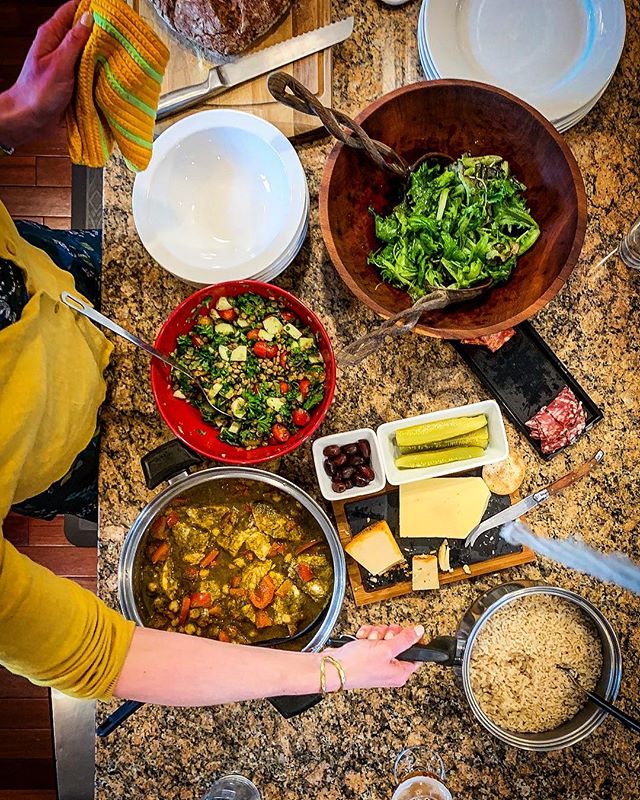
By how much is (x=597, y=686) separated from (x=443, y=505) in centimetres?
49

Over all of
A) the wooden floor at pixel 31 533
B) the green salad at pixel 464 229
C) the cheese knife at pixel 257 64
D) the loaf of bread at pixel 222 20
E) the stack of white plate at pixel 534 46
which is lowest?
the wooden floor at pixel 31 533

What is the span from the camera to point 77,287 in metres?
1.57

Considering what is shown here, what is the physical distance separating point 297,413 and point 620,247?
83cm

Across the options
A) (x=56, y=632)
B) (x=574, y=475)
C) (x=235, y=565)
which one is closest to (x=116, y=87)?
(x=56, y=632)

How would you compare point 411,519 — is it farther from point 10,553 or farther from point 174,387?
point 10,553

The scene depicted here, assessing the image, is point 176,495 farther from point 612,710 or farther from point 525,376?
point 612,710

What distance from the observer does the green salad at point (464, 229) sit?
139 cm

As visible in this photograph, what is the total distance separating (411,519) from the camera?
1.57 metres

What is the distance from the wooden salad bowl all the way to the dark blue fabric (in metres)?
0.61

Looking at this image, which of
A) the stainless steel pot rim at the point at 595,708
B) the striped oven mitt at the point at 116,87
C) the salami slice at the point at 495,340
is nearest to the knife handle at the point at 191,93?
the striped oven mitt at the point at 116,87

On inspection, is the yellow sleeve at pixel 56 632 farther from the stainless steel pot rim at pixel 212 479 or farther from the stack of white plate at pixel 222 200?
the stack of white plate at pixel 222 200

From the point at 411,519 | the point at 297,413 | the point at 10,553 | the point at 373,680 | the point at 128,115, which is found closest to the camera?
the point at 10,553

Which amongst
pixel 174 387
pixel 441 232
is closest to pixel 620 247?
pixel 441 232

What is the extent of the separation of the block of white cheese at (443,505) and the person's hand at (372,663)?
26 centimetres
